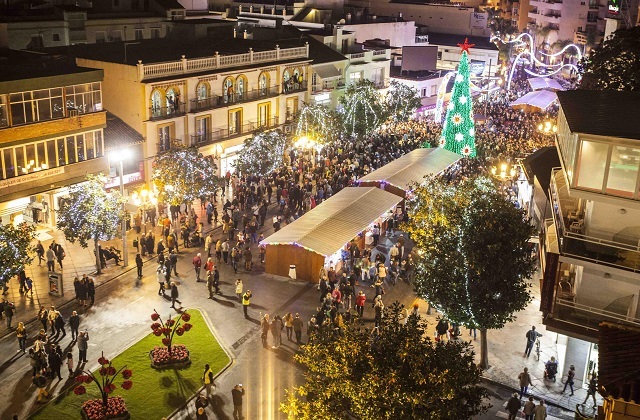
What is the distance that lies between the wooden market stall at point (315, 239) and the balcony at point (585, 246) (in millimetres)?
10654

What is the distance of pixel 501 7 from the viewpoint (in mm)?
148500

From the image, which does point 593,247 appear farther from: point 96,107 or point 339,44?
point 339,44

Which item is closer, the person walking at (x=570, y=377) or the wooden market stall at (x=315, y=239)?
the person walking at (x=570, y=377)

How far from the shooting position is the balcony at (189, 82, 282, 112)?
45.2 metres

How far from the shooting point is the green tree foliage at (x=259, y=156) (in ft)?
142

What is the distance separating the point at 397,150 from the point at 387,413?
39.1 metres

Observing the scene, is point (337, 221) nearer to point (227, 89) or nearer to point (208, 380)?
point (208, 380)

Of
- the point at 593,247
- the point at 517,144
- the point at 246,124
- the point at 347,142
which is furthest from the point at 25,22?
the point at 593,247

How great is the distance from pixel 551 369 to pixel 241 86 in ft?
103

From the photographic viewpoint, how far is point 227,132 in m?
47.9

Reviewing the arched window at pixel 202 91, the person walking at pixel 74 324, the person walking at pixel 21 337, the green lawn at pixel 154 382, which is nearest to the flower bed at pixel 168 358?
the green lawn at pixel 154 382

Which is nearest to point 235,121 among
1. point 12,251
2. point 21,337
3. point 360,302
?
point 360,302

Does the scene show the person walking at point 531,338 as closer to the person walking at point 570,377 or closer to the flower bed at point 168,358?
the person walking at point 570,377

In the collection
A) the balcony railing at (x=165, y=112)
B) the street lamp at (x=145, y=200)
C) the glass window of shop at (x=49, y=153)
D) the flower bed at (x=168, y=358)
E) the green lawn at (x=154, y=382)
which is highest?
the balcony railing at (x=165, y=112)
